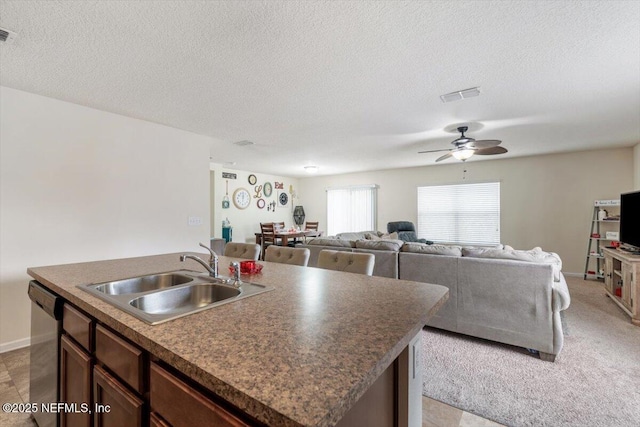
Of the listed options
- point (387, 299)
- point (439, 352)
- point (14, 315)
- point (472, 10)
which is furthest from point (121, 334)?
point (14, 315)

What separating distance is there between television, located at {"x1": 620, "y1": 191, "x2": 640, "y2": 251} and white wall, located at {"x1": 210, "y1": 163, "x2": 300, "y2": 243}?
6.88m

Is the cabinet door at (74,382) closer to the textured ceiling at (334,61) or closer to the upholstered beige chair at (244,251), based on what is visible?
the upholstered beige chair at (244,251)

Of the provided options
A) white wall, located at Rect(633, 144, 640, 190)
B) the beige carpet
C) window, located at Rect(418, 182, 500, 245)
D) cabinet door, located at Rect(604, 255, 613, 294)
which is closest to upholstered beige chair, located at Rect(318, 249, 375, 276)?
the beige carpet

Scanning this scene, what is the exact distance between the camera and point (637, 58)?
211 cm

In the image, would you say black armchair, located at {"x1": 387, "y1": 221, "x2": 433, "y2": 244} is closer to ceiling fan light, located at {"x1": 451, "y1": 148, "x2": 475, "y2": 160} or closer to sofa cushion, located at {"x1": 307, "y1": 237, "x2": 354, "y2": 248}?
ceiling fan light, located at {"x1": 451, "y1": 148, "x2": 475, "y2": 160}

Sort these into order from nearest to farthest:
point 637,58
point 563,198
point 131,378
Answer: point 131,378 → point 637,58 → point 563,198

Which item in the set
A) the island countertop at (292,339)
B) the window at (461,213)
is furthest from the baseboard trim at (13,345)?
the window at (461,213)

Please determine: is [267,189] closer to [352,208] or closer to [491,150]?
[352,208]

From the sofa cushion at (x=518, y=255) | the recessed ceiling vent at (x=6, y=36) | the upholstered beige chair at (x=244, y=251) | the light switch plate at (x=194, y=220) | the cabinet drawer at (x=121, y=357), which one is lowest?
the cabinet drawer at (x=121, y=357)

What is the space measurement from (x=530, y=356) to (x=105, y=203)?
14.5ft

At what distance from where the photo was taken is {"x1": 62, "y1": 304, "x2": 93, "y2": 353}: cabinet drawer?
116cm

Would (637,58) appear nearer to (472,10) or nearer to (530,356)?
(472,10)

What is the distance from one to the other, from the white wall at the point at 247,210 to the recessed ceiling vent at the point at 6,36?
4.42 m

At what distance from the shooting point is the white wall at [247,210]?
6629 millimetres
